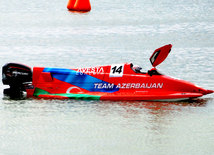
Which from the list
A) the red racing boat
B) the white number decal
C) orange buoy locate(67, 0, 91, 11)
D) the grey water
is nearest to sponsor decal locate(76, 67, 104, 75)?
the red racing boat

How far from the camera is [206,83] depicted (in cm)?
2542

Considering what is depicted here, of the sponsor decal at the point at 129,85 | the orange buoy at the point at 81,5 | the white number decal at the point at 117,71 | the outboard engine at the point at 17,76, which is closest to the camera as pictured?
the sponsor decal at the point at 129,85

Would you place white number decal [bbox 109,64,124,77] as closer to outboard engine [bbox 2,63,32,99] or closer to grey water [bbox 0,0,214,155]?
grey water [bbox 0,0,214,155]

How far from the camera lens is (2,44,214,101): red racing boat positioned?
859 inches

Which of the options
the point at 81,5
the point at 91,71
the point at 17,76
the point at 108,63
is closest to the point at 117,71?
the point at 91,71

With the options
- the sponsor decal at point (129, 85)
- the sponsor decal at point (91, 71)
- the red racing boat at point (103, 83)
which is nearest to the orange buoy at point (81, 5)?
the red racing boat at point (103, 83)

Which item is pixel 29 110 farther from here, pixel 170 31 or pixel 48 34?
pixel 170 31

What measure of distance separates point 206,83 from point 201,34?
17585mm

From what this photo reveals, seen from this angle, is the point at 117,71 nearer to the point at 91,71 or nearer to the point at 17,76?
the point at 91,71

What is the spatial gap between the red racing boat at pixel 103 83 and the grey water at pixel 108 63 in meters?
0.37

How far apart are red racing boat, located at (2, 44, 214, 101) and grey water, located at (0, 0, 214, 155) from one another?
0.37 metres

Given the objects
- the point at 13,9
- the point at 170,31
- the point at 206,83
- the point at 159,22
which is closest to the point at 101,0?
the point at 13,9

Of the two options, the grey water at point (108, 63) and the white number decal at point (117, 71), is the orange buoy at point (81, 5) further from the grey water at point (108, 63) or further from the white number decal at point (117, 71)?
the white number decal at point (117, 71)

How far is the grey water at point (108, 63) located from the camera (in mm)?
17984
